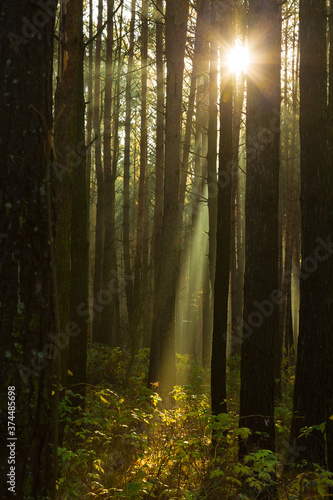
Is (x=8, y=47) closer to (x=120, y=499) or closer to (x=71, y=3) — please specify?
A: (x=120, y=499)

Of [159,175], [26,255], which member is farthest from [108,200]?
[26,255]

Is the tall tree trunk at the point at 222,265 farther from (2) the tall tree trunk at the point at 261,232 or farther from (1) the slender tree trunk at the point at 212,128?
(1) the slender tree trunk at the point at 212,128

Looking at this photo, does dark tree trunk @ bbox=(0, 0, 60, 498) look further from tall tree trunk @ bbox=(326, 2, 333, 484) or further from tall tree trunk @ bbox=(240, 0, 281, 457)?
tall tree trunk @ bbox=(240, 0, 281, 457)

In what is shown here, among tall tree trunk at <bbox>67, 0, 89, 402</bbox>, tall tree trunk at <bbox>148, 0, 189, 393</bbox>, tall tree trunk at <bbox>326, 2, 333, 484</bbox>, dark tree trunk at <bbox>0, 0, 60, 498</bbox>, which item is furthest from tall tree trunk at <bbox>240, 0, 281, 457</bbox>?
tall tree trunk at <bbox>148, 0, 189, 393</bbox>

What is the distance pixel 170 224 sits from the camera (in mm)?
9922

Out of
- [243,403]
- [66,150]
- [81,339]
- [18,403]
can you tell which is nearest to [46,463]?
[18,403]

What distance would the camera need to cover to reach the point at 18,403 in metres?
2.36

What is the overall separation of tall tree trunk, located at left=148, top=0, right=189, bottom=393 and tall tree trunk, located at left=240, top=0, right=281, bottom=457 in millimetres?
4130

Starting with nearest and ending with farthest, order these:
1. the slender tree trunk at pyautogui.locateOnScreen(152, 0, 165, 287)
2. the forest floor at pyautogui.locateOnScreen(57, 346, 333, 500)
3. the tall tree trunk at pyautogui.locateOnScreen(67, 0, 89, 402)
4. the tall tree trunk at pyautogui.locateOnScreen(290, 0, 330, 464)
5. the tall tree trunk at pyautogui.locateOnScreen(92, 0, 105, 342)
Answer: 1. the forest floor at pyautogui.locateOnScreen(57, 346, 333, 500)
2. the tall tree trunk at pyautogui.locateOnScreen(290, 0, 330, 464)
3. the tall tree trunk at pyautogui.locateOnScreen(67, 0, 89, 402)
4. the slender tree trunk at pyautogui.locateOnScreen(152, 0, 165, 287)
5. the tall tree trunk at pyautogui.locateOnScreen(92, 0, 105, 342)

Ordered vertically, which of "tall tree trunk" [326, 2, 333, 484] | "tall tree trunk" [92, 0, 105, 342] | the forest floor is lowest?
the forest floor

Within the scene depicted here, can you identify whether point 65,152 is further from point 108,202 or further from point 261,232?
point 108,202

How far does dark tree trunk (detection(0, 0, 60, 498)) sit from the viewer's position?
2.37 metres

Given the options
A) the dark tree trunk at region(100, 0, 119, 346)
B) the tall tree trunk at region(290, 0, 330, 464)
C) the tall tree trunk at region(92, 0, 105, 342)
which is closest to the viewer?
the tall tree trunk at region(290, 0, 330, 464)

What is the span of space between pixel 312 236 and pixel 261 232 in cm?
119
